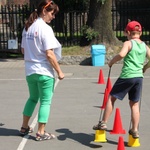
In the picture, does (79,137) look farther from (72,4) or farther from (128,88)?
(72,4)

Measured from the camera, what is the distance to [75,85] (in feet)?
33.1

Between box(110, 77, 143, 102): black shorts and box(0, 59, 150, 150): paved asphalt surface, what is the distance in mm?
670

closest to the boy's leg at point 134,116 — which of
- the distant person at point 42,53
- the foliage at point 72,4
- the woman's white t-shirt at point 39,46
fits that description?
the distant person at point 42,53

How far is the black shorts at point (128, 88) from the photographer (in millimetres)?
5359

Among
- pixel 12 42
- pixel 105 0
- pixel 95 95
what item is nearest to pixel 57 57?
pixel 95 95

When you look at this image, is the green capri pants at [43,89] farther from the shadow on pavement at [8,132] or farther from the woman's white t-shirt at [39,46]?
the shadow on pavement at [8,132]

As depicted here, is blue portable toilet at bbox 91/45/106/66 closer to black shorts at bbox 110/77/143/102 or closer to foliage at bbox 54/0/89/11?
foliage at bbox 54/0/89/11

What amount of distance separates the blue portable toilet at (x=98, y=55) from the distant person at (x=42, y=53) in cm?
761

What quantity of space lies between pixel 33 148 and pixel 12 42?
10.8 metres

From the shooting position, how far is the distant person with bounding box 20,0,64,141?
5441 mm

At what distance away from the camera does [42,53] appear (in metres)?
5.52

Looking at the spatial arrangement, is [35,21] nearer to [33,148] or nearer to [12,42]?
[33,148]

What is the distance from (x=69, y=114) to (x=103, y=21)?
810 cm

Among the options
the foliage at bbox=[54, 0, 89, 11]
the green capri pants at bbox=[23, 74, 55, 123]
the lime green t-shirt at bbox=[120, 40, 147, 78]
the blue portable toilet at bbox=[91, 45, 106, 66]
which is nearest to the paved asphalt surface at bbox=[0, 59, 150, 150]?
the green capri pants at bbox=[23, 74, 55, 123]
